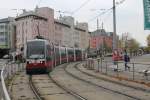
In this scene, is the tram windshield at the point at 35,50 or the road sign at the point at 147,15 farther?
the tram windshield at the point at 35,50

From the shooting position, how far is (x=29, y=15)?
406 ft

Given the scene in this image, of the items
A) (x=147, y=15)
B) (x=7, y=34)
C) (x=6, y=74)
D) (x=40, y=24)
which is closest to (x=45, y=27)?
(x=40, y=24)

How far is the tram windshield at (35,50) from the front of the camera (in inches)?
1380

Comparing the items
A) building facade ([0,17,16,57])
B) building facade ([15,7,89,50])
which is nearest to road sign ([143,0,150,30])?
building facade ([15,7,89,50])

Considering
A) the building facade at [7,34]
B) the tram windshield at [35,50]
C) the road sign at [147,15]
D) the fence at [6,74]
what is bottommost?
the fence at [6,74]

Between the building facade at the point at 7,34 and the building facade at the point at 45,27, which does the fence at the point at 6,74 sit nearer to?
the building facade at the point at 45,27

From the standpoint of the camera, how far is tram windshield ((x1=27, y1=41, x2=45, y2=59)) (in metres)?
35.1

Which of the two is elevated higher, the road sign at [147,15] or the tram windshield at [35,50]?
the road sign at [147,15]

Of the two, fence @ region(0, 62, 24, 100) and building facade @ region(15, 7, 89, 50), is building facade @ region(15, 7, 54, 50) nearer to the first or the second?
building facade @ region(15, 7, 89, 50)

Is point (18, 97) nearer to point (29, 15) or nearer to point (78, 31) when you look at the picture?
point (29, 15)

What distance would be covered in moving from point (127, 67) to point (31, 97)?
1152 cm

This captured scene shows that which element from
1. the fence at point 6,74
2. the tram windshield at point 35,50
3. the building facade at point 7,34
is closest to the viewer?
the fence at point 6,74

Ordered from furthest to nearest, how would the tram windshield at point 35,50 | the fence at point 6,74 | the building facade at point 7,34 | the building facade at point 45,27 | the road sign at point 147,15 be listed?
the building facade at point 7,34
the building facade at point 45,27
the tram windshield at point 35,50
the road sign at point 147,15
the fence at point 6,74

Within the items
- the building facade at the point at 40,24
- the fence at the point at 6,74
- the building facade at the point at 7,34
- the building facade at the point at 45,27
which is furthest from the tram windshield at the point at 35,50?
the building facade at the point at 7,34
